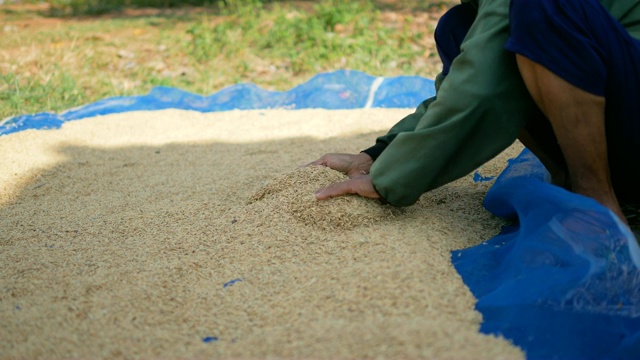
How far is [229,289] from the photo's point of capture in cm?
158

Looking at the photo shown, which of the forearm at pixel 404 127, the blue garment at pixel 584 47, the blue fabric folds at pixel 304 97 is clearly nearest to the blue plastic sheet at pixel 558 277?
the blue garment at pixel 584 47

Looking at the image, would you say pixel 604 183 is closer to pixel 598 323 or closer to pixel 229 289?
pixel 598 323

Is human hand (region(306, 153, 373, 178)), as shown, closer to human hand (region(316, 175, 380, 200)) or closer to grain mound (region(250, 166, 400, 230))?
grain mound (region(250, 166, 400, 230))

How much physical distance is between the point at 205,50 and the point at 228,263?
341 centimetres

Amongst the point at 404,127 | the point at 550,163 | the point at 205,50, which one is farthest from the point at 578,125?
the point at 205,50

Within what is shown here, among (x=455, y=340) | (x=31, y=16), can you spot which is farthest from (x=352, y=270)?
(x=31, y=16)

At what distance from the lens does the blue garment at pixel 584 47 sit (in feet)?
4.68

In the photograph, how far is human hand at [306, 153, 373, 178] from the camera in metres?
2.08

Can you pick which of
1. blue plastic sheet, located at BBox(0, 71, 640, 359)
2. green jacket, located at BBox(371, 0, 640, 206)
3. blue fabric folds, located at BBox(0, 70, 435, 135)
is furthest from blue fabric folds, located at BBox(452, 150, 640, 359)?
blue fabric folds, located at BBox(0, 70, 435, 135)

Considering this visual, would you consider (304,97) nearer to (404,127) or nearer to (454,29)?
(404,127)

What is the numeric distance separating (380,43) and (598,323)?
12.7 ft

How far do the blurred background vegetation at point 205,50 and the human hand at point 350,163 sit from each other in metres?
2.16

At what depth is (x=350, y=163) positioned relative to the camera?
83.0 inches

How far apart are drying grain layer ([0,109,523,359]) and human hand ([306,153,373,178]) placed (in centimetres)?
7
